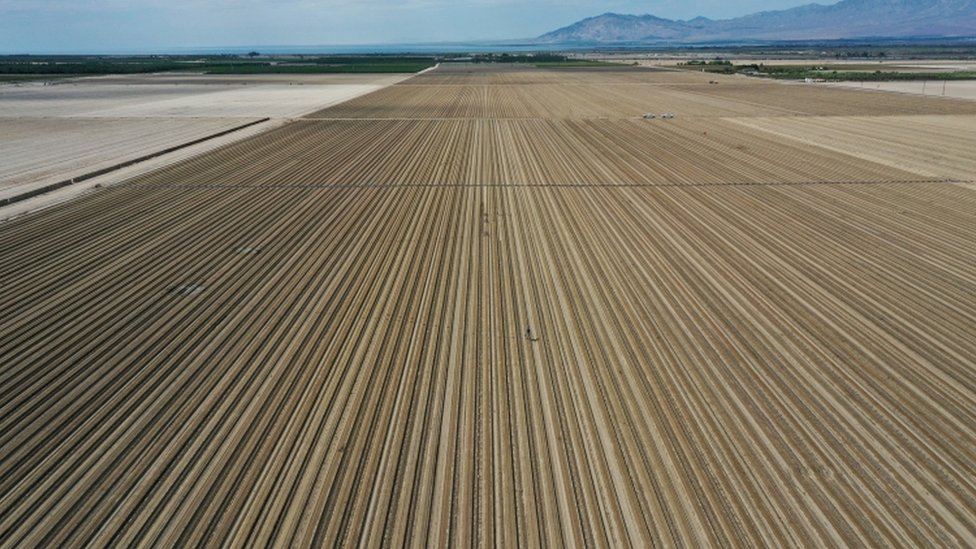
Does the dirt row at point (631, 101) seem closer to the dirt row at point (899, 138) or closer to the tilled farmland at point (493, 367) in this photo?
the dirt row at point (899, 138)

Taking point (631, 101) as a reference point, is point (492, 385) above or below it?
below

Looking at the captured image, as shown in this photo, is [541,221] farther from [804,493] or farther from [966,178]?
[966,178]

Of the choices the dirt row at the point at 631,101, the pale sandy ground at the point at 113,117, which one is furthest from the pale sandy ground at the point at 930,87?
the pale sandy ground at the point at 113,117

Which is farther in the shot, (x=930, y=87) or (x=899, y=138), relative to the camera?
(x=930, y=87)

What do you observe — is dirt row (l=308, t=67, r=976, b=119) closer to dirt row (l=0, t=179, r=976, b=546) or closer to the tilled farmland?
the tilled farmland

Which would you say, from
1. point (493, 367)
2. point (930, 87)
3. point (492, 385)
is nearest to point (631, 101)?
point (930, 87)

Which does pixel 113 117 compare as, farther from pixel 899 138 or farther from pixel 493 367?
pixel 899 138

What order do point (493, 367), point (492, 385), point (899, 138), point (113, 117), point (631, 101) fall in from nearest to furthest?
1. point (492, 385)
2. point (493, 367)
3. point (899, 138)
4. point (113, 117)
5. point (631, 101)
